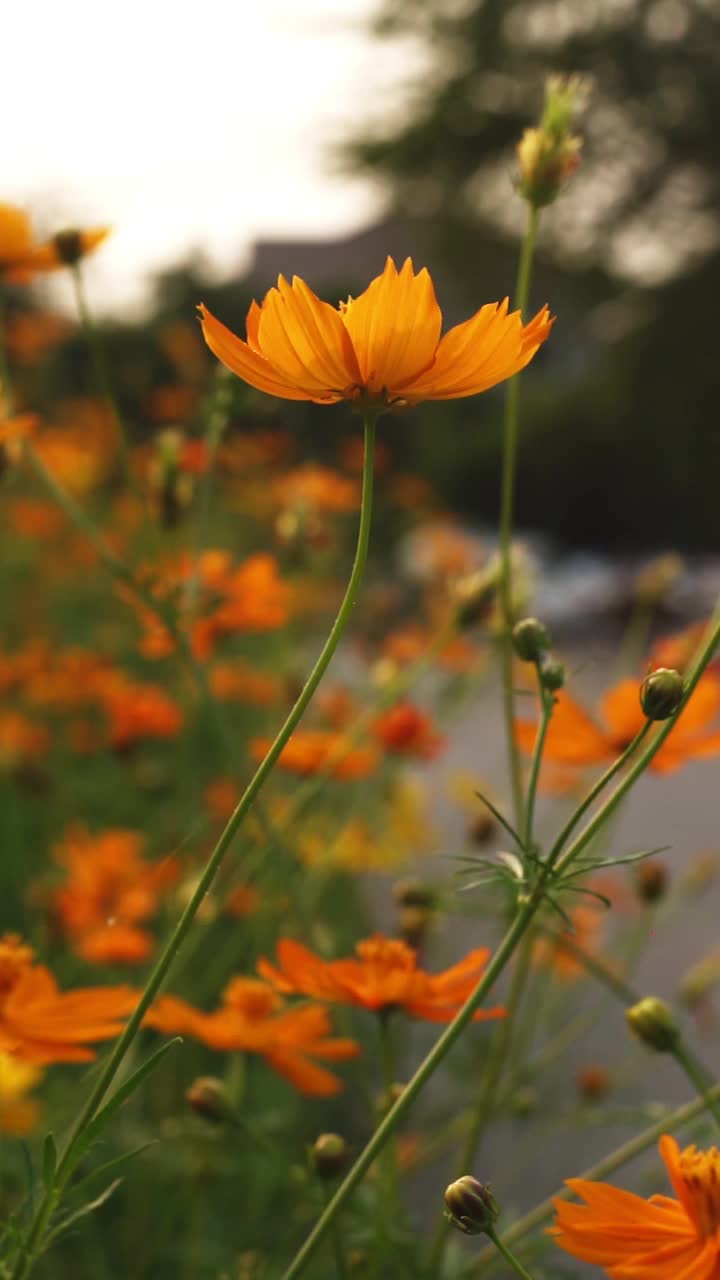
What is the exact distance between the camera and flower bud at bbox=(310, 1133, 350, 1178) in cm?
50

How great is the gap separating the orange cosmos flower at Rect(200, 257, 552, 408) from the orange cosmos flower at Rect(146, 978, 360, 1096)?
250 millimetres

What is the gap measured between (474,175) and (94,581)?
695 cm

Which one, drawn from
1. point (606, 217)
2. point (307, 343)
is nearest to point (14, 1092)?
point (307, 343)

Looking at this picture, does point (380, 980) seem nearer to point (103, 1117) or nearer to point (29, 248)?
point (103, 1117)

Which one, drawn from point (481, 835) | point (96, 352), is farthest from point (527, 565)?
point (96, 352)

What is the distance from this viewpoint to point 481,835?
3.27ft

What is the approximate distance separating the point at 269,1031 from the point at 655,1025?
0.15 metres

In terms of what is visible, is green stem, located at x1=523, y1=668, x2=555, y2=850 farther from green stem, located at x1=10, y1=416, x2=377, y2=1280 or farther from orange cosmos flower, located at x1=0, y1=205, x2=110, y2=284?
orange cosmos flower, located at x1=0, y1=205, x2=110, y2=284

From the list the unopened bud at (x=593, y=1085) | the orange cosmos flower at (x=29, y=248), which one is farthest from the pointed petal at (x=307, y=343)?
the unopened bud at (x=593, y=1085)

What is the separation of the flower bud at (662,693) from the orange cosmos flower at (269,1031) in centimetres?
19

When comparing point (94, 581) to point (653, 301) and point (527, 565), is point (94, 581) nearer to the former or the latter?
point (527, 565)

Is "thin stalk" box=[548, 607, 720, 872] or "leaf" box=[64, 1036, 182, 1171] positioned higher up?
"thin stalk" box=[548, 607, 720, 872]

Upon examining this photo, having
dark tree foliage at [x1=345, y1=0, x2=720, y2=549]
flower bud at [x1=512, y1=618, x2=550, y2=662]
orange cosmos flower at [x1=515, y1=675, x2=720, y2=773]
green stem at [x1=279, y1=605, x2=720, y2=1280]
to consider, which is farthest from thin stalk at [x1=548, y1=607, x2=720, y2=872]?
dark tree foliage at [x1=345, y1=0, x2=720, y2=549]

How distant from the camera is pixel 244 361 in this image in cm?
38
